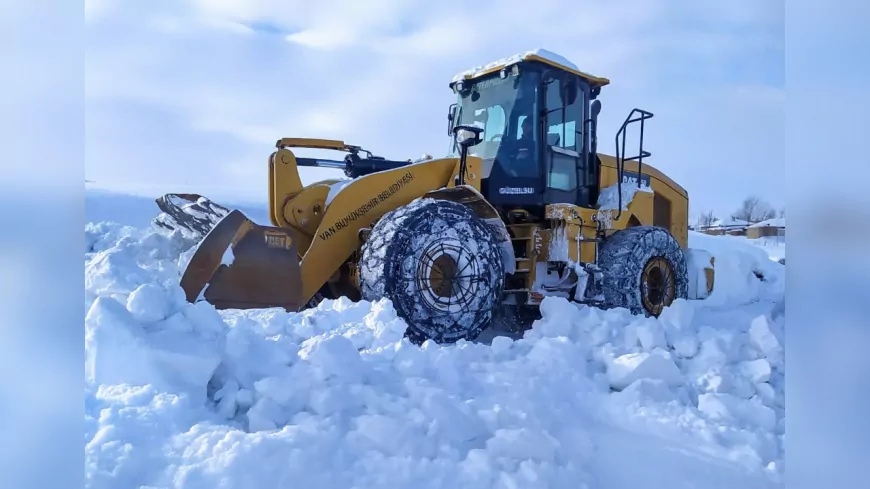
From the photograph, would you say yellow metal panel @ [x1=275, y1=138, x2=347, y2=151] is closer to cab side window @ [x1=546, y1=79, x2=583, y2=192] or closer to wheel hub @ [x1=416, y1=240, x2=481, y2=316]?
wheel hub @ [x1=416, y1=240, x2=481, y2=316]

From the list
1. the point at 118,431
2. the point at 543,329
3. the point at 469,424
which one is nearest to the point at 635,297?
the point at 543,329

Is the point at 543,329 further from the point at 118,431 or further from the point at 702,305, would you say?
the point at 702,305

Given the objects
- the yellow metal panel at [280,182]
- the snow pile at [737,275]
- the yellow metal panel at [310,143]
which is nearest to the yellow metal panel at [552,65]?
the yellow metal panel at [310,143]

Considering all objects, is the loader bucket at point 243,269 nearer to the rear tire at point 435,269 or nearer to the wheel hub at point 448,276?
the rear tire at point 435,269

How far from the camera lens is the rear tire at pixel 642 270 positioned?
496cm

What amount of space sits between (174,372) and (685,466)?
1.84m

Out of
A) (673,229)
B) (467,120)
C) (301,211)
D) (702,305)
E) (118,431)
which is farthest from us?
(673,229)

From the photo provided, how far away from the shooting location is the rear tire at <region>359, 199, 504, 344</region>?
3.70m

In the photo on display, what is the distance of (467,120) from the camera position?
5.40 meters

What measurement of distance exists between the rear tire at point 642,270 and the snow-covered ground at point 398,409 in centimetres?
181

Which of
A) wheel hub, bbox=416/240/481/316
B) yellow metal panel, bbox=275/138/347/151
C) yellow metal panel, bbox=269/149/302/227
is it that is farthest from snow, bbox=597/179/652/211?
yellow metal panel, bbox=269/149/302/227

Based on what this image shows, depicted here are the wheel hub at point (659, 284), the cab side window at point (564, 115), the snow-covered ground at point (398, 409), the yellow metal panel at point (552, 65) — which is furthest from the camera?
the wheel hub at point (659, 284)

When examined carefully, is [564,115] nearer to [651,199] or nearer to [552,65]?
[552,65]

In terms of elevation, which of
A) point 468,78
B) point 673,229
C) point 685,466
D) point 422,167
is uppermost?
point 468,78
